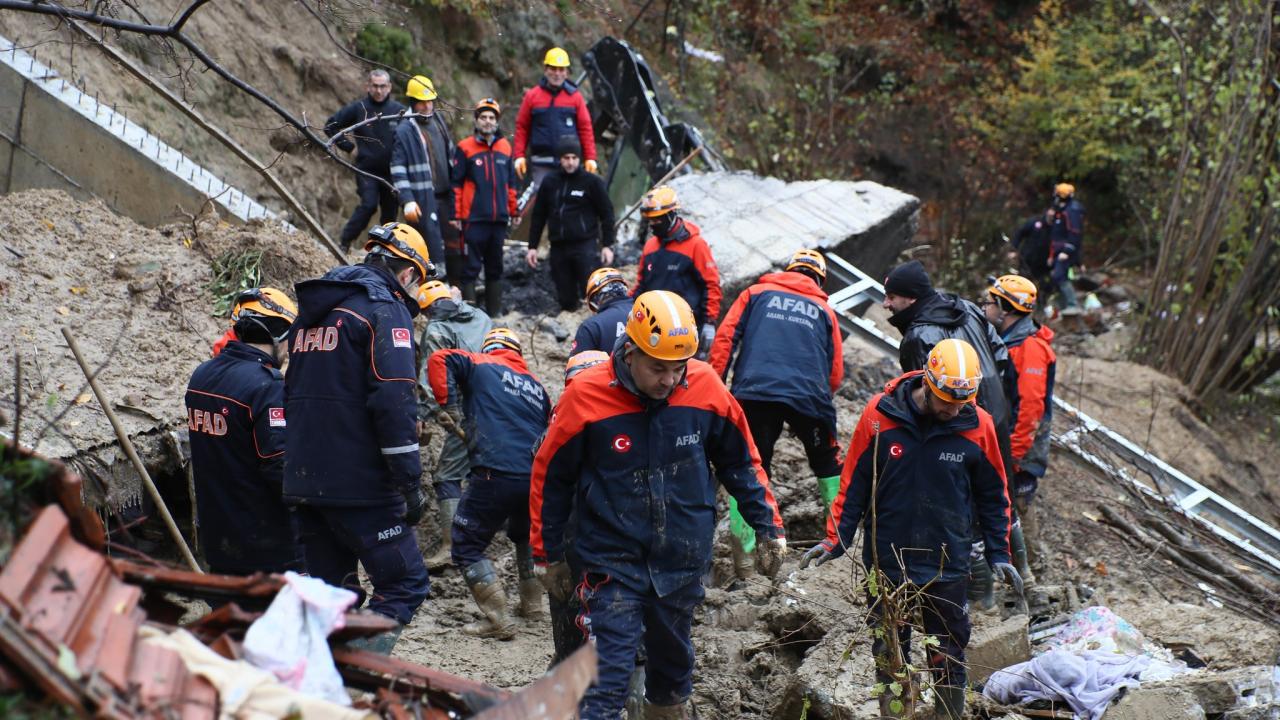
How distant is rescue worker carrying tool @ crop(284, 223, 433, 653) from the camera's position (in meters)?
4.98

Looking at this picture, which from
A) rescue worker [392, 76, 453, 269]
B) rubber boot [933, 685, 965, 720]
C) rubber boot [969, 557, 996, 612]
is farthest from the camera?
rescue worker [392, 76, 453, 269]

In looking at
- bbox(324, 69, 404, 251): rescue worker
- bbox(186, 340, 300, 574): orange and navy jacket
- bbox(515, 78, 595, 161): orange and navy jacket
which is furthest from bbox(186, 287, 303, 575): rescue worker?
bbox(515, 78, 595, 161): orange and navy jacket

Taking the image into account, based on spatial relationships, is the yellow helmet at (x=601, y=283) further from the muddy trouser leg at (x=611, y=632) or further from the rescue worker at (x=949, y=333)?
the muddy trouser leg at (x=611, y=632)

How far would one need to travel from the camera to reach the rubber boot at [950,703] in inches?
216

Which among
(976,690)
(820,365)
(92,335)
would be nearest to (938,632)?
(976,690)

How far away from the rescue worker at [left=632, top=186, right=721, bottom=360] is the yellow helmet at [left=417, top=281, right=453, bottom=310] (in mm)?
1812

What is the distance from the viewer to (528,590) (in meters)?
6.64

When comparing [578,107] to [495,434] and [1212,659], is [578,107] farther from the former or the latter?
[1212,659]

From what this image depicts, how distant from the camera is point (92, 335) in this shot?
23.3 feet

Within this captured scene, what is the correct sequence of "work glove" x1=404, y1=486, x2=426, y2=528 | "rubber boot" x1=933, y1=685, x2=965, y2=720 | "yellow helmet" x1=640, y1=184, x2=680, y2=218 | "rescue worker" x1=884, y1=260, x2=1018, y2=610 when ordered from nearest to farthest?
1. "work glove" x1=404, y1=486, x2=426, y2=528
2. "rubber boot" x1=933, y1=685, x2=965, y2=720
3. "rescue worker" x1=884, y1=260, x2=1018, y2=610
4. "yellow helmet" x1=640, y1=184, x2=680, y2=218

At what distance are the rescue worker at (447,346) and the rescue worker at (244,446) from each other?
5.31ft

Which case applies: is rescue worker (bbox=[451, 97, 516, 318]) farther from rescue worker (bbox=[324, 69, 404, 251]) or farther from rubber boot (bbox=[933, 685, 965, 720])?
rubber boot (bbox=[933, 685, 965, 720])

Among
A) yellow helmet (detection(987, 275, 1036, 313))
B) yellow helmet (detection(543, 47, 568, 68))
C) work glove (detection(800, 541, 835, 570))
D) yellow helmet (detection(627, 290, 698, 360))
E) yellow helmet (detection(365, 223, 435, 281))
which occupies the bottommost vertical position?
work glove (detection(800, 541, 835, 570))

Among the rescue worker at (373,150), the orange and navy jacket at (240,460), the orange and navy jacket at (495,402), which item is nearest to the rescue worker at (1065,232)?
the rescue worker at (373,150)
